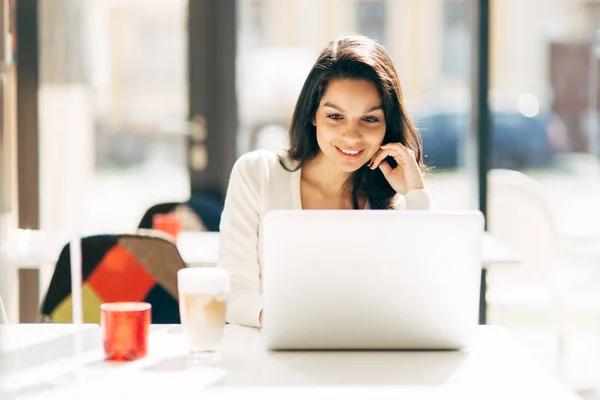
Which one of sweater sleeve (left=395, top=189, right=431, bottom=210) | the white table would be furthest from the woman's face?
the white table

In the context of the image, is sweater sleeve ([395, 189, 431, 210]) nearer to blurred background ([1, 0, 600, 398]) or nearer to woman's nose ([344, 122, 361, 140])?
woman's nose ([344, 122, 361, 140])

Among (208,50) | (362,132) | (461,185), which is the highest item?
(208,50)

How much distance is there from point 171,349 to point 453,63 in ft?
40.2

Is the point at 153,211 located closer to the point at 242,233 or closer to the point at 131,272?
the point at 131,272

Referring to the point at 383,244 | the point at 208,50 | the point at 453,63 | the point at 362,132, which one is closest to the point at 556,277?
the point at 362,132

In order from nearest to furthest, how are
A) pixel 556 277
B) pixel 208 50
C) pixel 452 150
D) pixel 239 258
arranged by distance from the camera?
pixel 239 258
pixel 556 277
pixel 208 50
pixel 452 150

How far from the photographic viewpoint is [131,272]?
2.31 meters

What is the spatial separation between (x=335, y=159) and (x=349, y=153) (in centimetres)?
4

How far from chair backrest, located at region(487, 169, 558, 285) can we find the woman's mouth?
1515 mm

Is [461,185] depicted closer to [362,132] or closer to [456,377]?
[362,132]

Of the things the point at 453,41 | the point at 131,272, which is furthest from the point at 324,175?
the point at 453,41

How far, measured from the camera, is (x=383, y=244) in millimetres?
1362

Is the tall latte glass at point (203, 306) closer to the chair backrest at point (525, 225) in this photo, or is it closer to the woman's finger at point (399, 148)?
the woman's finger at point (399, 148)

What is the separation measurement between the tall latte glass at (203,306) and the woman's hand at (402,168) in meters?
0.76
